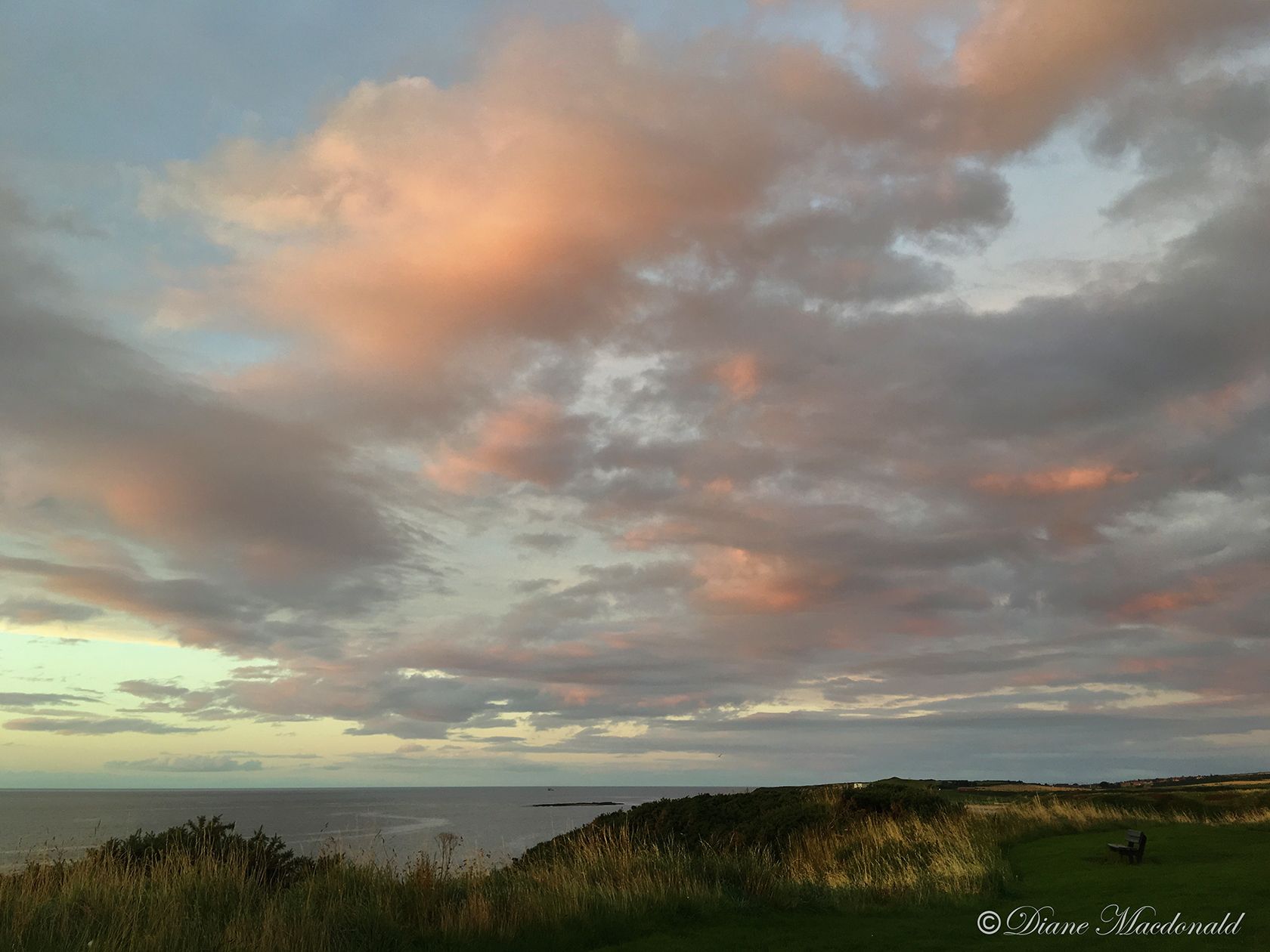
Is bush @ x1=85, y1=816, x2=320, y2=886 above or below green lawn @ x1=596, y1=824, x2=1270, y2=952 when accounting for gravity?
above

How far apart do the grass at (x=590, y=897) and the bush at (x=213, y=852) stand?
3.5 inches

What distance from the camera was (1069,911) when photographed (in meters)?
14.3

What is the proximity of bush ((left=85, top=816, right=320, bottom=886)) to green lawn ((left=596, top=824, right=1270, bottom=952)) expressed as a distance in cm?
711

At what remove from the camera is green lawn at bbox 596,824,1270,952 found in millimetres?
11586

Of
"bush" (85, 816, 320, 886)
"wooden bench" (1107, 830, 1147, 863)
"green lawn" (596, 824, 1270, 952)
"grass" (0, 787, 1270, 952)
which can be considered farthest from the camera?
"wooden bench" (1107, 830, 1147, 863)

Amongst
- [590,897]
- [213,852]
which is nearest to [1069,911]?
[590,897]

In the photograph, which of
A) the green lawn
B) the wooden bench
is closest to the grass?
the green lawn

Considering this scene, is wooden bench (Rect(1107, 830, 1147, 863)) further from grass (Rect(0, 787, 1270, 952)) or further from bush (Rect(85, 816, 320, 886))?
bush (Rect(85, 816, 320, 886))

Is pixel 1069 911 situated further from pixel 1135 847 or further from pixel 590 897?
pixel 590 897

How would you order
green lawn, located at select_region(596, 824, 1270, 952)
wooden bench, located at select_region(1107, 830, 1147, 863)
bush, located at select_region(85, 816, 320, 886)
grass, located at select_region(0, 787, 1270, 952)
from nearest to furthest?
grass, located at select_region(0, 787, 1270, 952), green lawn, located at select_region(596, 824, 1270, 952), bush, located at select_region(85, 816, 320, 886), wooden bench, located at select_region(1107, 830, 1147, 863)

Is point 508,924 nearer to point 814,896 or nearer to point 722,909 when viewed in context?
point 722,909

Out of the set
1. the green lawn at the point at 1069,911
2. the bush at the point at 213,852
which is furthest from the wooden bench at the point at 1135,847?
the bush at the point at 213,852

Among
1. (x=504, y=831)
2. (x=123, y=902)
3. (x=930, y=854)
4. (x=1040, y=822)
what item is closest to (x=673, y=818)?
(x=1040, y=822)

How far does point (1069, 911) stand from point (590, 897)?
8.02 m
